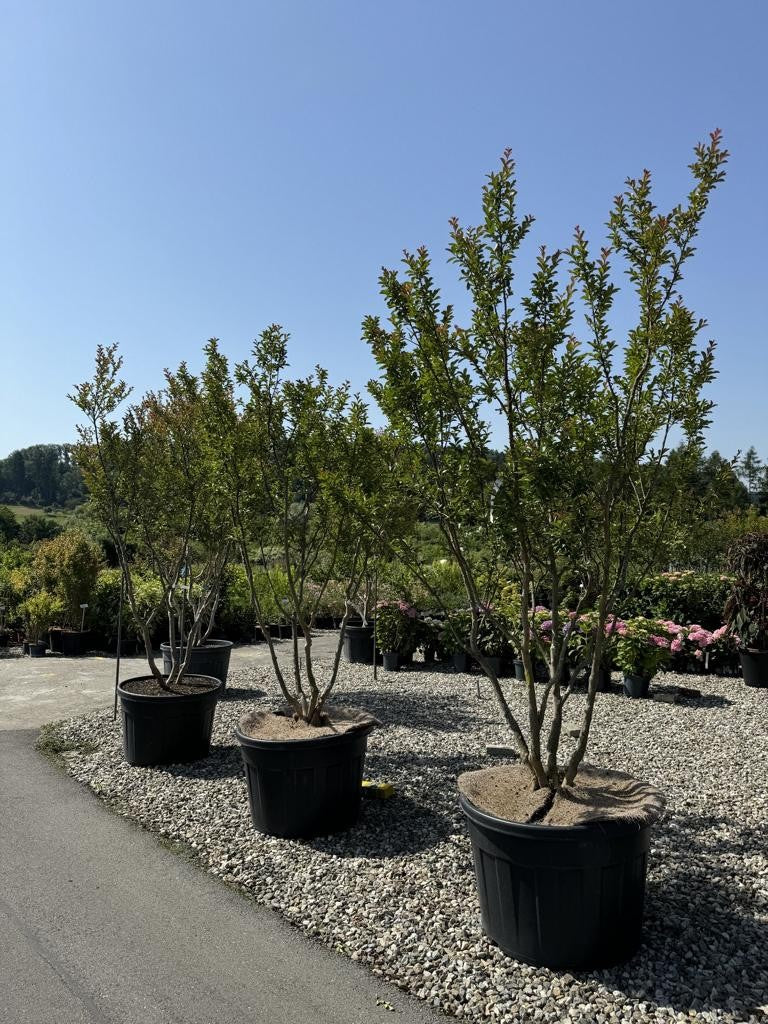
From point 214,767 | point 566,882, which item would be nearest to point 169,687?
point 214,767

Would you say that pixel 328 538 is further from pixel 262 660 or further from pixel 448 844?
pixel 262 660

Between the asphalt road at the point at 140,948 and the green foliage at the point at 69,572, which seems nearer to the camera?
the asphalt road at the point at 140,948

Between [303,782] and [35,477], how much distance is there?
77.9 metres

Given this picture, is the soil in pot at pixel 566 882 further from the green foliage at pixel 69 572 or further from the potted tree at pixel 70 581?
the green foliage at pixel 69 572

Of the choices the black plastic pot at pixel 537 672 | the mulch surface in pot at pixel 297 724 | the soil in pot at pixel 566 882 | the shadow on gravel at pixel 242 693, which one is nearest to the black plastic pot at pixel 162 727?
the mulch surface in pot at pixel 297 724

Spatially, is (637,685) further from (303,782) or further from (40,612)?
(40,612)

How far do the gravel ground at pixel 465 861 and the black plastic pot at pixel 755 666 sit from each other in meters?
1.37

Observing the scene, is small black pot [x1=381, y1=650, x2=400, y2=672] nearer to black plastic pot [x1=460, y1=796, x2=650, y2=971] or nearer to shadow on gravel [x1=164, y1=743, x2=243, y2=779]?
shadow on gravel [x1=164, y1=743, x2=243, y2=779]

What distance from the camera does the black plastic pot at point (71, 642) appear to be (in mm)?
11992

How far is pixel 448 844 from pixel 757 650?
19.3ft

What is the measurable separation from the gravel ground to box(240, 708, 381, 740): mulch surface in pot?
0.54 meters

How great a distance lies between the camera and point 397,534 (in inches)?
154

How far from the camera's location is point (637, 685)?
7.48 meters

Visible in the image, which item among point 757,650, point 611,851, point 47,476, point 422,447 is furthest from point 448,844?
point 47,476
